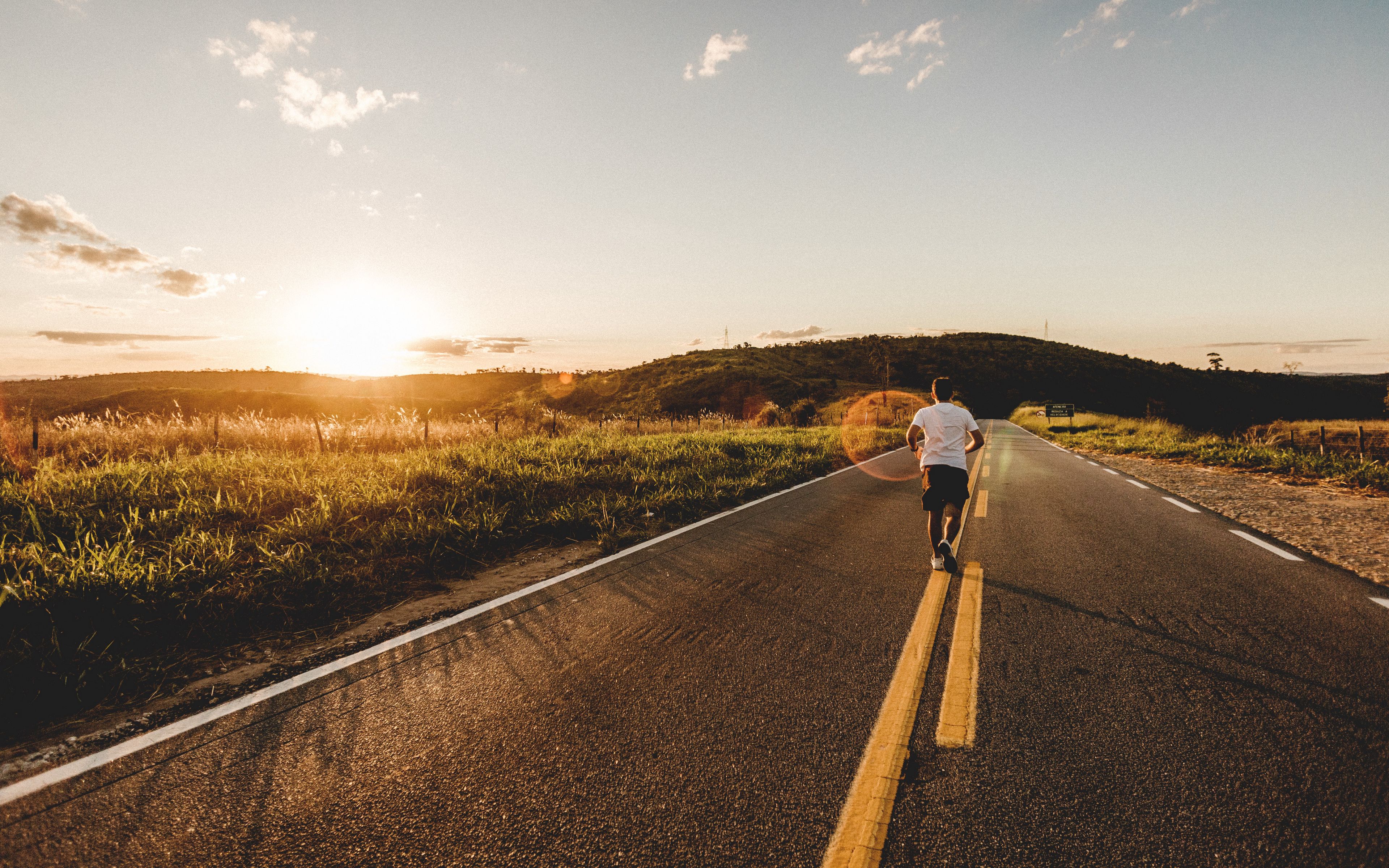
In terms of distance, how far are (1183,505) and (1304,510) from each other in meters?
1.28

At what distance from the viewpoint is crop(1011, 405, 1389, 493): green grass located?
10219 mm

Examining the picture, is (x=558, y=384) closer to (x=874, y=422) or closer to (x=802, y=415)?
(x=802, y=415)

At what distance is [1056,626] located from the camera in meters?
3.84

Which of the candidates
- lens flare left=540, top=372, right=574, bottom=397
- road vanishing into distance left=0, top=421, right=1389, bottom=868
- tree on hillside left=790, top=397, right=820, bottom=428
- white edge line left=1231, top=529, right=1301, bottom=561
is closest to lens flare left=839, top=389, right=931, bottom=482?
tree on hillside left=790, top=397, right=820, bottom=428

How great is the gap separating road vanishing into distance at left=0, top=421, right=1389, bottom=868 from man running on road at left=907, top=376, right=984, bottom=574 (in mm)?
911

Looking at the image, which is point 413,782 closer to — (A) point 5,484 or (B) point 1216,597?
(B) point 1216,597

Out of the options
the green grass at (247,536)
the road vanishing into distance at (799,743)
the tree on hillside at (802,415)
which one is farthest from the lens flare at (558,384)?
the road vanishing into distance at (799,743)

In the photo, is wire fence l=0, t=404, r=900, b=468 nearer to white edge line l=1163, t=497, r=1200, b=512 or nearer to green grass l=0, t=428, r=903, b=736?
green grass l=0, t=428, r=903, b=736

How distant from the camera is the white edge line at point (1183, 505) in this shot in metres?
8.21

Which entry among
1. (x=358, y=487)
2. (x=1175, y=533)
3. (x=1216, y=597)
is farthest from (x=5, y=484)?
(x=1175, y=533)

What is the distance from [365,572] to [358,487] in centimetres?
246

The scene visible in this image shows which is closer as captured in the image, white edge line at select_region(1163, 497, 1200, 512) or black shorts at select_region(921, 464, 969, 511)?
black shorts at select_region(921, 464, 969, 511)

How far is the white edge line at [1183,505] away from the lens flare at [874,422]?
4.09m

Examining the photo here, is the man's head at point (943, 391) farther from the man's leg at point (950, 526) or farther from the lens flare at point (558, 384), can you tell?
the lens flare at point (558, 384)
